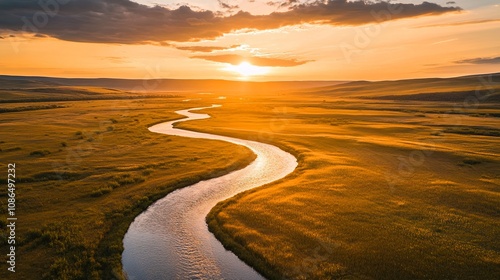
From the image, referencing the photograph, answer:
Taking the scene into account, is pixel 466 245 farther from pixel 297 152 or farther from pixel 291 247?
pixel 297 152

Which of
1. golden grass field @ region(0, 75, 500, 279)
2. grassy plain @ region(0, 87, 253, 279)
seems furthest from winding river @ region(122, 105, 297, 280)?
grassy plain @ region(0, 87, 253, 279)

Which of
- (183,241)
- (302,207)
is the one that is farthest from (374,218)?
(183,241)

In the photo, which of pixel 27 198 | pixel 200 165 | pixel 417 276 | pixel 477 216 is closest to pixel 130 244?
pixel 27 198

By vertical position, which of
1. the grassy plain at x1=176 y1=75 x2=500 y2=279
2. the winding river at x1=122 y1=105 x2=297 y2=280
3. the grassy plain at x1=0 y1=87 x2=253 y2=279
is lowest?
the winding river at x1=122 y1=105 x2=297 y2=280

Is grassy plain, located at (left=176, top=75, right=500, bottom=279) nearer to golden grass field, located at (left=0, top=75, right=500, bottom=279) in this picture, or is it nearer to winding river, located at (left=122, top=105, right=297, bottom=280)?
golden grass field, located at (left=0, top=75, right=500, bottom=279)

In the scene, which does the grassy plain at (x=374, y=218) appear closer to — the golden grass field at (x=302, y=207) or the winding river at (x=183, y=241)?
the golden grass field at (x=302, y=207)
